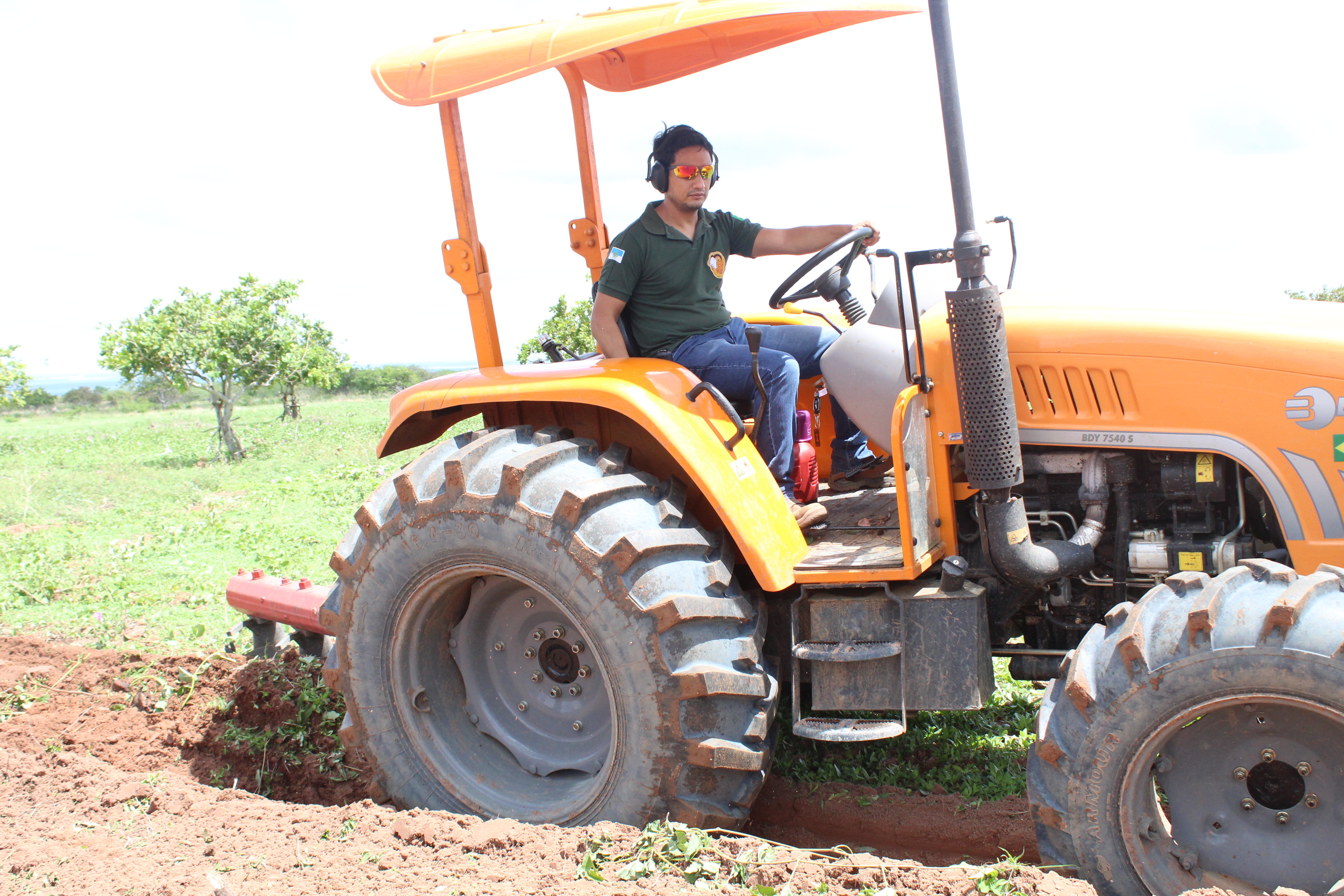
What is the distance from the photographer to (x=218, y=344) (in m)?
21.0

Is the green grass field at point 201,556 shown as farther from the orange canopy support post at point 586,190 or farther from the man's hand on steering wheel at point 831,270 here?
the orange canopy support post at point 586,190

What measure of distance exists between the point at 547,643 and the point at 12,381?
2353 cm

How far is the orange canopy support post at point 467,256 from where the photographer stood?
346 centimetres

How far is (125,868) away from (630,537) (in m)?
1.81

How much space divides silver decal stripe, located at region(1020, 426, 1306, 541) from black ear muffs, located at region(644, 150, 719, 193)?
5.06 ft

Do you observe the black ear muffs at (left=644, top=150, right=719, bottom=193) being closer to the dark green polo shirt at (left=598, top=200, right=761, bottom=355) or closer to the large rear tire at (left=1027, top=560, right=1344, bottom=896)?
the dark green polo shirt at (left=598, top=200, right=761, bottom=355)

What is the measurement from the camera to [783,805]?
363 cm

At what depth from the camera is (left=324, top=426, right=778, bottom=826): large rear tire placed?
292 centimetres

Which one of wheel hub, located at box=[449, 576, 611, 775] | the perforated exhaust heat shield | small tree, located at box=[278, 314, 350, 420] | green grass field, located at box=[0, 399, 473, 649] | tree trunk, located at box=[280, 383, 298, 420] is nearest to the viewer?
the perforated exhaust heat shield

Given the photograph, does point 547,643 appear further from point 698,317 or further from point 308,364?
point 308,364

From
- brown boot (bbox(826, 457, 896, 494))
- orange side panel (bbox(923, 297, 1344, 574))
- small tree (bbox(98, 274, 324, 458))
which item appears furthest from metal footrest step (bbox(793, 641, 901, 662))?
small tree (bbox(98, 274, 324, 458))

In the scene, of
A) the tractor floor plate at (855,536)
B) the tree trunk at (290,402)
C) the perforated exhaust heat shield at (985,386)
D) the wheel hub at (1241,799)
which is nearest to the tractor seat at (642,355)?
the tractor floor plate at (855,536)

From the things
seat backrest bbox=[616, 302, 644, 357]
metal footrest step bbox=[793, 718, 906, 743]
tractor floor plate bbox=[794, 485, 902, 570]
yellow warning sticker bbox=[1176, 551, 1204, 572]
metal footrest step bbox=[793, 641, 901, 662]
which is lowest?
metal footrest step bbox=[793, 718, 906, 743]

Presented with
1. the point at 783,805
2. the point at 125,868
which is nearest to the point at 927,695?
the point at 783,805
